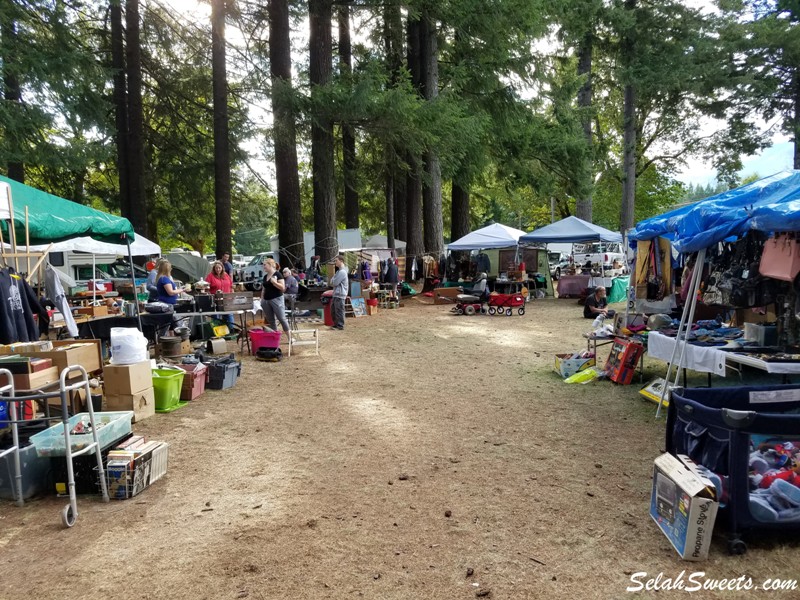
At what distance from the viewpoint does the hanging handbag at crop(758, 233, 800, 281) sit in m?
5.37

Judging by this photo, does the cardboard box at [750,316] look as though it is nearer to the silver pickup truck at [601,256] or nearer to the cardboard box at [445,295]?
the cardboard box at [445,295]

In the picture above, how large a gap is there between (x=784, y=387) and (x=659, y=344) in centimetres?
278

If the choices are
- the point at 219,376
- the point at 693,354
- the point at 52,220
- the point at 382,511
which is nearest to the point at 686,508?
the point at 382,511

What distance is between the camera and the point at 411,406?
22.4ft

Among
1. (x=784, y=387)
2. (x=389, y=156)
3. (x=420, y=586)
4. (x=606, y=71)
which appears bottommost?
(x=420, y=586)

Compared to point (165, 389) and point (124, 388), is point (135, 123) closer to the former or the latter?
point (165, 389)

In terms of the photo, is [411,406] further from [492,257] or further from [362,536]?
[492,257]

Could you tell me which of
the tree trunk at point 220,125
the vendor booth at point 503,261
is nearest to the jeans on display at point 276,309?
the tree trunk at point 220,125

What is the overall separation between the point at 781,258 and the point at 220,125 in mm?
15431

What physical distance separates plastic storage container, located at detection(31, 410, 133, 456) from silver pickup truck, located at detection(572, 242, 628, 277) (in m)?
22.1

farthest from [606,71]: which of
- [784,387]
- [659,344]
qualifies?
[784,387]

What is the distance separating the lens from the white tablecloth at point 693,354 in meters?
5.90

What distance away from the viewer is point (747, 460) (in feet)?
11.1

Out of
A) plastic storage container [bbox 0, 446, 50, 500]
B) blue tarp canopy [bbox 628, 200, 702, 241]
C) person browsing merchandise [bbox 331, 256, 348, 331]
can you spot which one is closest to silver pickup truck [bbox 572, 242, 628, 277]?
person browsing merchandise [bbox 331, 256, 348, 331]
